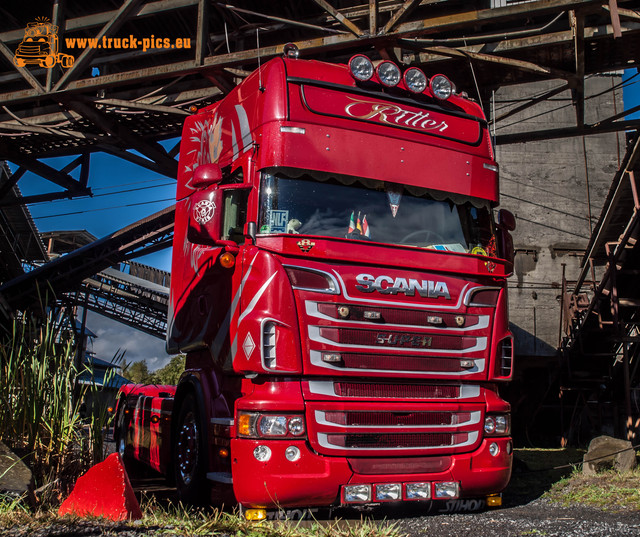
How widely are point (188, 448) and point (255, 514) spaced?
1.68 m

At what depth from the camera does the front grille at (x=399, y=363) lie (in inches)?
221

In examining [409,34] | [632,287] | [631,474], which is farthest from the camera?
[632,287]

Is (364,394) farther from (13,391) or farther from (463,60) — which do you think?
(463,60)

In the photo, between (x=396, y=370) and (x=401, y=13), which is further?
(x=401, y=13)

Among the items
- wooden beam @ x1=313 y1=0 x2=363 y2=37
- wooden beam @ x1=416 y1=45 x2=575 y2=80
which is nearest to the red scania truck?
wooden beam @ x1=416 y1=45 x2=575 y2=80

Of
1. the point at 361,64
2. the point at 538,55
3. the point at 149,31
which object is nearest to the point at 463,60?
the point at 538,55

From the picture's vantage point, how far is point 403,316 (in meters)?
5.84

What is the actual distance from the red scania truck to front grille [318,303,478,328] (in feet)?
0.05

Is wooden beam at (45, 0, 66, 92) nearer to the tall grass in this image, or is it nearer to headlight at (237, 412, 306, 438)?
the tall grass

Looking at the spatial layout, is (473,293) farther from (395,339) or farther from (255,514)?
(255,514)

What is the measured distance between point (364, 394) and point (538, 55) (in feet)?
24.2

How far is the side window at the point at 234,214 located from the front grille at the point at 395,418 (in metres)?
1.90

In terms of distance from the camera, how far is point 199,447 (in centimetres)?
623

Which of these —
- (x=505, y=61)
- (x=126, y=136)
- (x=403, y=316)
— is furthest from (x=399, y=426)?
(x=126, y=136)
